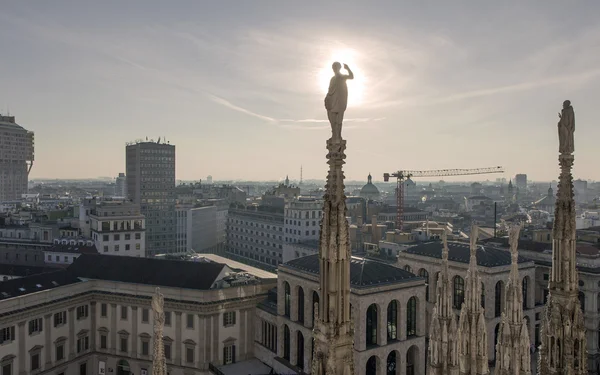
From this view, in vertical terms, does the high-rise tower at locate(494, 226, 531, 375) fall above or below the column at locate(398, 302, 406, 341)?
above

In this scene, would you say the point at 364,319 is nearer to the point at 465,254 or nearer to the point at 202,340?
the point at 465,254

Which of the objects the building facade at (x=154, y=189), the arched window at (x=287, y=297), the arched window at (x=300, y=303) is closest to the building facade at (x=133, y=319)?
the arched window at (x=287, y=297)

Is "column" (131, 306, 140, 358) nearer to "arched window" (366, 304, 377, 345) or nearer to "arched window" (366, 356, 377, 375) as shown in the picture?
"arched window" (366, 356, 377, 375)

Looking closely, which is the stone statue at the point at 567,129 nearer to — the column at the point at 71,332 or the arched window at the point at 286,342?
the arched window at the point at 286,342

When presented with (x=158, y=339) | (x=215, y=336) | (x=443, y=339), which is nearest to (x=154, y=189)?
(x=215, y=336)

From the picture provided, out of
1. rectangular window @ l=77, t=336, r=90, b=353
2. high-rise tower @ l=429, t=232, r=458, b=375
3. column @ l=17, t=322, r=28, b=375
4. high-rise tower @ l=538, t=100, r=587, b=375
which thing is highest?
high-rise tower @ l=538, t=100, r=587, b=375

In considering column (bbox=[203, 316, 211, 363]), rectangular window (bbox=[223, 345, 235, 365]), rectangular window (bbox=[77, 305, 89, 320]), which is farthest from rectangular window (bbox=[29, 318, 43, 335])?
rectangular window (bbox=[223, 345, 235, 365])

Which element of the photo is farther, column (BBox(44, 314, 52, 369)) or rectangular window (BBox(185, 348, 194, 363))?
rectangular window (BBox(185, 348, 194, 363))

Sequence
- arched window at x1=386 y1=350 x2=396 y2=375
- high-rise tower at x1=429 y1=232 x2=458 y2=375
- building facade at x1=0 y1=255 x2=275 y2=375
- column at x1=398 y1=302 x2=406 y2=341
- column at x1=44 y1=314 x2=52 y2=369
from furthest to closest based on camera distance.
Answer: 1. building facade at x1=0 y1=255 x2=275 y2=375
2. column at x1=44 y1=314 x2=52 y2=369
3. arched window at x1=386 y1=350 x2=396 y2=375
4. column at x1=398 y1=302 x2=406 y2=341
5. high-rise tower at x1=429 y1=232 x2=458 y2=375
